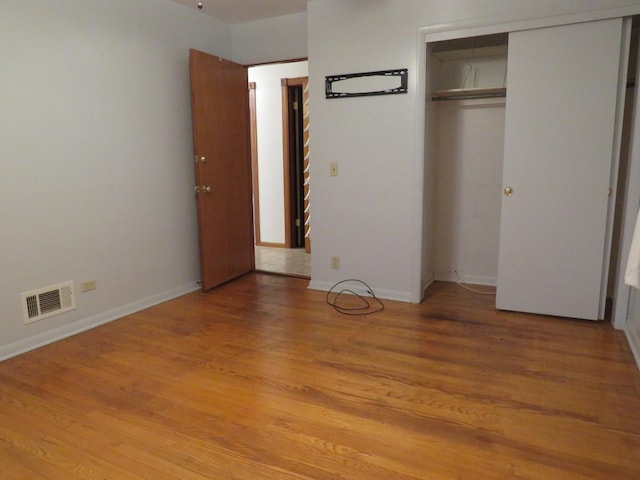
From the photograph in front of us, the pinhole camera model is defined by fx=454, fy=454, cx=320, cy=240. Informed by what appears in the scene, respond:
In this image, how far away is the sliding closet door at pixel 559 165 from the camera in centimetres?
292

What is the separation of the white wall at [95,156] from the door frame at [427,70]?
198 centimetres

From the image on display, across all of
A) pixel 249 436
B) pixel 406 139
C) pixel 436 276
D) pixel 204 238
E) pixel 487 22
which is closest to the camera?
pixel 249 436

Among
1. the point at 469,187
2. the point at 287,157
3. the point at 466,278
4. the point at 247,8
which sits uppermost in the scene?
the point at 247,8

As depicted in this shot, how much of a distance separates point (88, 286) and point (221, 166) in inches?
61.3

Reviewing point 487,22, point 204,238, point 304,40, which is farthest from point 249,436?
point 304,40

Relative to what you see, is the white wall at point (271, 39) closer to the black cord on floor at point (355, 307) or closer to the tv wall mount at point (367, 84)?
the tv wall mount at point (367, 84)

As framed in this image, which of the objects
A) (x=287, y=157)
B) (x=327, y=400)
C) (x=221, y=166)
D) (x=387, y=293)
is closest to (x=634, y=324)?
(x=387, y=293)

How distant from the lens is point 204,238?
3.98 metres

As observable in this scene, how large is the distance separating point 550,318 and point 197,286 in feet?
9.64

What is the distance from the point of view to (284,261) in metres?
5.27

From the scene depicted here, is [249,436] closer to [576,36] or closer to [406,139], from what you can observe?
[406,139]

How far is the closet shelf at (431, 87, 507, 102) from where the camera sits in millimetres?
3646

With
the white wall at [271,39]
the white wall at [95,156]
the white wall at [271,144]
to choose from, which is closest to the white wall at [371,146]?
the white wall at [271,39]

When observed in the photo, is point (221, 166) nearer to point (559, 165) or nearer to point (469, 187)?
point (469, 187)
